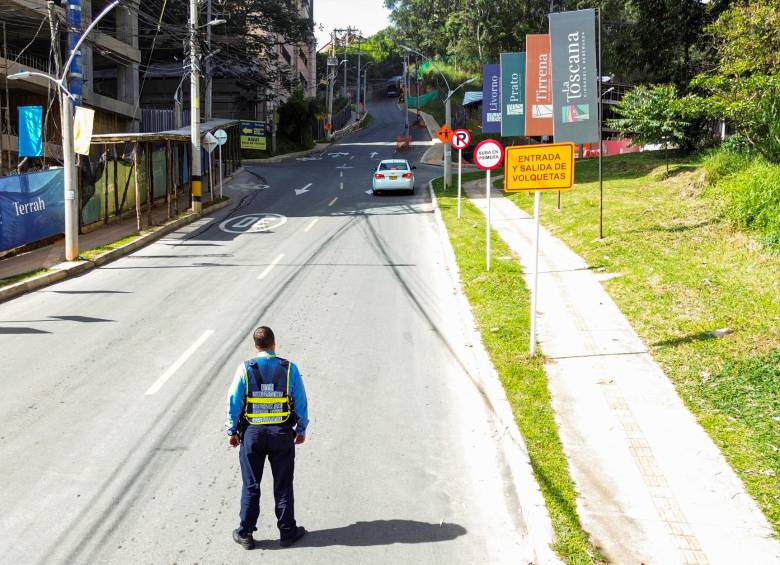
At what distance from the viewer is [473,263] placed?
16.3 metres

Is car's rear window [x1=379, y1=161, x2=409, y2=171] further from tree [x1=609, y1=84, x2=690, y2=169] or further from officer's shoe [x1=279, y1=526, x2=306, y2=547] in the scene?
officer's shoe [x1=279, y1=526, x2=306, y2=547]

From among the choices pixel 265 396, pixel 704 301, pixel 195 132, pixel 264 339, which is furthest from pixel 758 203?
pixel 195 132

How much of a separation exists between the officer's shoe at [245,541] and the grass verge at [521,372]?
2262 millimetres

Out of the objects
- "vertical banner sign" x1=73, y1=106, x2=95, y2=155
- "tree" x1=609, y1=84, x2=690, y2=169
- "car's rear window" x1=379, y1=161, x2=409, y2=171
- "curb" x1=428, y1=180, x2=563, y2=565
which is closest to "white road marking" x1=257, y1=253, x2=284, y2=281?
"vertical banner sign" x1=73, y1=106, x2=95, y2=155

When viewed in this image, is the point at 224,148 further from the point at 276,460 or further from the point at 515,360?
the point at 276,460

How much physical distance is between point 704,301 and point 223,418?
764 cm

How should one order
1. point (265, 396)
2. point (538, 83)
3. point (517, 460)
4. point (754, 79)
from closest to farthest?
point (265, 396) < point (517, 460) < point (754, 79) < point (538, 83)

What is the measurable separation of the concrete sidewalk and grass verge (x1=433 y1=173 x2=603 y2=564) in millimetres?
150

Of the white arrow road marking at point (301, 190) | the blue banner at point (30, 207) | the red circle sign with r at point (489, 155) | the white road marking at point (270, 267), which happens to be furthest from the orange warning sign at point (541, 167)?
the white arrow road marking at point (301, 190)

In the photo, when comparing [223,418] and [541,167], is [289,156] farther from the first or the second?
[223,418]

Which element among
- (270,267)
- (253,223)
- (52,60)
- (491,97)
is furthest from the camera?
(52,60)

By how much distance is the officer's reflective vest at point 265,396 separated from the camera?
5609 millimetres

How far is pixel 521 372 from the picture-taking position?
30.8 ft

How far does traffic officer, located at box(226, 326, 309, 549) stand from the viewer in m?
5.61
